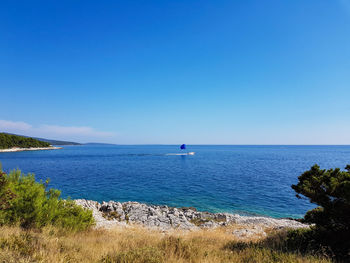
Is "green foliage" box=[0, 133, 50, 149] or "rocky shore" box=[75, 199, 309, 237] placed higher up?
"green foliage" box=[0, 133, 50, 149]

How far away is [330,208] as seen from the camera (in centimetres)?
581

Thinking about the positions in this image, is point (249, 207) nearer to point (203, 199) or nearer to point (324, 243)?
point (203, 199)

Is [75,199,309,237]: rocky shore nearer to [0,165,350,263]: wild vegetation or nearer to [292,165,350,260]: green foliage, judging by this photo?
[0,165,350,263]: wild vegetation

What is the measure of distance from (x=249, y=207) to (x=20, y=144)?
155763 mm

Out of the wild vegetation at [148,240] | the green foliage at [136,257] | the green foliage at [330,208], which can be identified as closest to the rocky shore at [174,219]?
the wild vegetation at [148,240]

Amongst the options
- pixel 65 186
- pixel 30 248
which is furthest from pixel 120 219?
pixel 65 186

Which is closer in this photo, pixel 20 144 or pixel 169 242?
pixel 169 242

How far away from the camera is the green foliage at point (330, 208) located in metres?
5.43

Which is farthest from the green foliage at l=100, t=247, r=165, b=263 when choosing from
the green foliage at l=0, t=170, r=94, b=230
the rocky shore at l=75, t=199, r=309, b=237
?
the rocky shore at l=75, t=199, r=309, b=237

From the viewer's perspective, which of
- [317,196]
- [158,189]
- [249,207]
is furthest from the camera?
[158,189]

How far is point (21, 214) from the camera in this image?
7.13 metres

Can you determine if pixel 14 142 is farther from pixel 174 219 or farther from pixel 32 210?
pixel 32 210

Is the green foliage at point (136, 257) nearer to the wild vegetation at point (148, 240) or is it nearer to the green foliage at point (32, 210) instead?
the wild vegetation at point (148, 240)

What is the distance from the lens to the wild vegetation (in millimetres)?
4430
